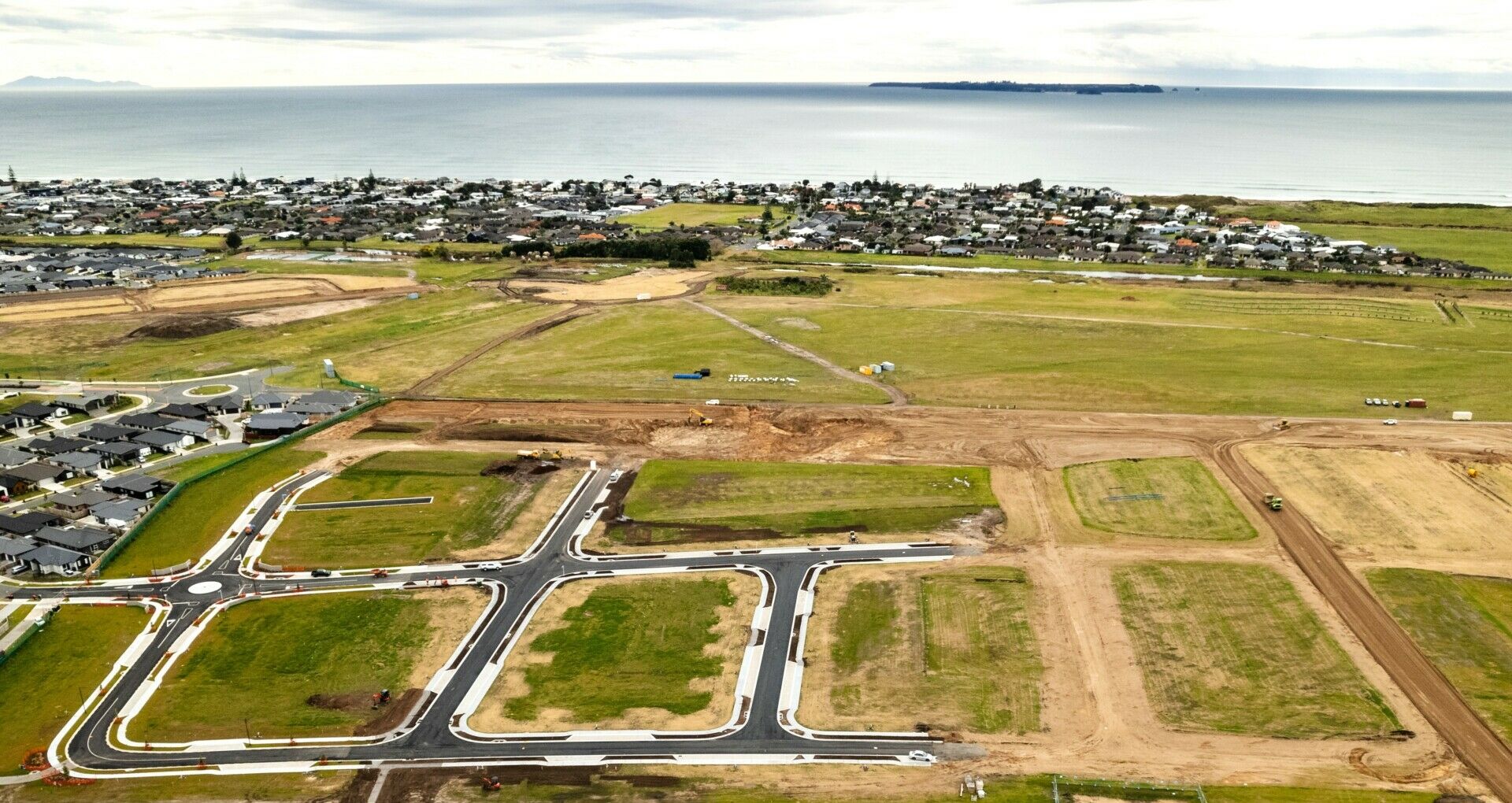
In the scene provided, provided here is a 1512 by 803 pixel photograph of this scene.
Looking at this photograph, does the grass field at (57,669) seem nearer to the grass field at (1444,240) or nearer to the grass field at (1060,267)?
the grass field at (1060,267)

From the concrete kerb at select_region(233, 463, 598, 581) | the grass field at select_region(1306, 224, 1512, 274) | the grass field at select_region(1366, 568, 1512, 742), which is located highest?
the grass field at select_region(1306, 224, 1512, 274)

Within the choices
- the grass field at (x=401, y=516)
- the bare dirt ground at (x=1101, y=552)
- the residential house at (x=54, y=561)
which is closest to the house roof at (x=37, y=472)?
the residential house at (x=54, y=561)

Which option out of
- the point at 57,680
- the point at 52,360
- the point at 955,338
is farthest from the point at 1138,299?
the point at 52,360

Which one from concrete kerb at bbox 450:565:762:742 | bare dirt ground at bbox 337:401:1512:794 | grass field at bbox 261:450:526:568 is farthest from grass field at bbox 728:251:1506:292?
concrete kerb at bbox 450:565:762:742

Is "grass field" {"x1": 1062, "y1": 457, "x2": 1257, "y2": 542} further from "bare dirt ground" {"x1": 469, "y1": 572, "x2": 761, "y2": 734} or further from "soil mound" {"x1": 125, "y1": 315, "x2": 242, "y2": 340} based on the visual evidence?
"soil mound" {"x1": 125, "y1": 315, "x2": 242, "y2": 340}

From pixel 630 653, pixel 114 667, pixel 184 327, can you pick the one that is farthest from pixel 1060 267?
pixel 114 667
